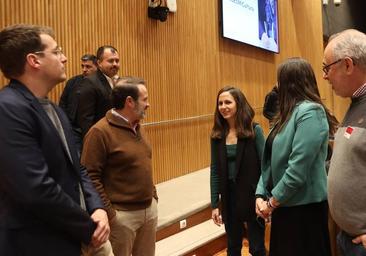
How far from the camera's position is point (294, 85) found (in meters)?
1.94

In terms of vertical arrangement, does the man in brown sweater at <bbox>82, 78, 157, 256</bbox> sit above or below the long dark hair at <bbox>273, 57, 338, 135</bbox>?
below

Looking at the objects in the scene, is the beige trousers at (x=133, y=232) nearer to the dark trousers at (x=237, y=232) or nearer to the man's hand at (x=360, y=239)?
the dark trousers at (x=237, y=232)

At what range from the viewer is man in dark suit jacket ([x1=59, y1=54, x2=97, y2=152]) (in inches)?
123

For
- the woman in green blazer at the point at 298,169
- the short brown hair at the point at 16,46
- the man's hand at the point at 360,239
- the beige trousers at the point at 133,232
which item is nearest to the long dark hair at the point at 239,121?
the woman in green blazer at the point at 298,169

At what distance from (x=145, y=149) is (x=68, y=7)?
205 centimetres

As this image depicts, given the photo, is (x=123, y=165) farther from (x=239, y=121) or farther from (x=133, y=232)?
(x=239, y=121)

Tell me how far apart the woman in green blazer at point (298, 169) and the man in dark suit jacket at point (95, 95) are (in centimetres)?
159

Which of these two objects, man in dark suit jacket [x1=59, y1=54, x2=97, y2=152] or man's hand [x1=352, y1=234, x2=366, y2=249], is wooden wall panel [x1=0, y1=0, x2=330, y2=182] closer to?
man in dark suit jacket [x1=59, y1=54, x2=97, y2=152]

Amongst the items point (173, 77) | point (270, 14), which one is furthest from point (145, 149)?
point (270, 14)

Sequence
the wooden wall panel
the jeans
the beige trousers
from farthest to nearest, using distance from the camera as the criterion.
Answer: the wooden wall panel
the beige trousers
the jeans

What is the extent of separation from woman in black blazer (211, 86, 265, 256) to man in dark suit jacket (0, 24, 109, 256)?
125cm

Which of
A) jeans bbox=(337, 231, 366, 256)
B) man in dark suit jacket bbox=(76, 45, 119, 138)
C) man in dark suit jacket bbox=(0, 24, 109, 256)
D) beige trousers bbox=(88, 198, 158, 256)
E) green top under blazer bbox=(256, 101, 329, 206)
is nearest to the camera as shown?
man in dark suit jacket bbox=(0, 24, 109, 256)

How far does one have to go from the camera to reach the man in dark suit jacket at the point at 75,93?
123 inches

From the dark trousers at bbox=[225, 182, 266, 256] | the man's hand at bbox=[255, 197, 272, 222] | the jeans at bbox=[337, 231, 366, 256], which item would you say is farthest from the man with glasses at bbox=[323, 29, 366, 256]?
the dark trousers at bbox=[225, 182, 266, 256]
